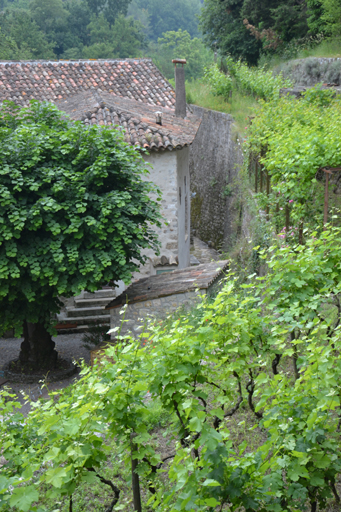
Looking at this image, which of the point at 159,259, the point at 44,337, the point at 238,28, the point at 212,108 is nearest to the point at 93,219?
the point at 44,337

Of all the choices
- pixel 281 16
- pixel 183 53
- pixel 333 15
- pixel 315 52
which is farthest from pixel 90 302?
pixel 183 53

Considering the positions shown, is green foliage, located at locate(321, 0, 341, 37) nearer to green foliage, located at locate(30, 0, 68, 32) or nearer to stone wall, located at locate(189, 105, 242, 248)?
stone wall, located at locate(189, 105, 242, 248)

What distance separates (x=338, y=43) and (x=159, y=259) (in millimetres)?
9802

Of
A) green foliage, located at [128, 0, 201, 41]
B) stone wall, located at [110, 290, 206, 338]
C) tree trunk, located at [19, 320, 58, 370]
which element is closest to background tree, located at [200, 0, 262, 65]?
stone wall, located at [110, 290, 206, 338]

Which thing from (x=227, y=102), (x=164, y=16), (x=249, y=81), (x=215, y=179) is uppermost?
(x=164, y=16)

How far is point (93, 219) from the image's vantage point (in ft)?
25.4

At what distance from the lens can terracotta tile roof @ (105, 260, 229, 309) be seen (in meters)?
8.31

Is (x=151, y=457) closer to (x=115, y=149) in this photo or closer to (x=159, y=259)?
(x=115, y=149)

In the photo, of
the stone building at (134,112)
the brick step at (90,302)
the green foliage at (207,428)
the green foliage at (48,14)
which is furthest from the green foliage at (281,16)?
the green foliage at (48,14)

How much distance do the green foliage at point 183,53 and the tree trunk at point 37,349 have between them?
174ft

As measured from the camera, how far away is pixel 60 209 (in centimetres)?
789

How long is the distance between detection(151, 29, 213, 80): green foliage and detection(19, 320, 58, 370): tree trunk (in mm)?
53088

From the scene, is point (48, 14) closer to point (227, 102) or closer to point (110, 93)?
point (227, 102)

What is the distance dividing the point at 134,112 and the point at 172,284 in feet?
22.1
